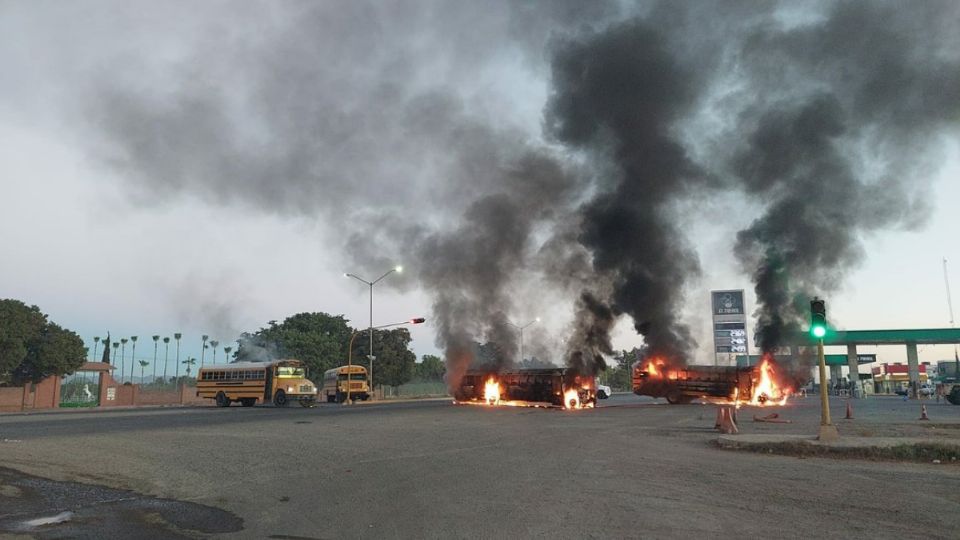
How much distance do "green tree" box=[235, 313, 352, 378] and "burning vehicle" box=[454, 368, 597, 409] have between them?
2654 centimetres

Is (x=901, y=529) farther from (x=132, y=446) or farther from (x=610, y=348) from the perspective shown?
(x=610, y=348)

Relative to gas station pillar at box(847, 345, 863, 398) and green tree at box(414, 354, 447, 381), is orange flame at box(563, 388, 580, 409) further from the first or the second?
green tree at box(414, 354, 447, 381)

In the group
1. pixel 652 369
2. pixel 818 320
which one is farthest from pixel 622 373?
pixel 818 320

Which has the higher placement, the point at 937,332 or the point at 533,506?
the point at 937,332

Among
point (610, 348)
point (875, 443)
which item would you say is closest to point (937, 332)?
point (610, 348)

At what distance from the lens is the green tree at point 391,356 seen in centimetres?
7106

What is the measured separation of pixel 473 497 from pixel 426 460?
418 centimetres

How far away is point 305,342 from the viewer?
7125cm

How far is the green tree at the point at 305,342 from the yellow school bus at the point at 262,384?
1710 cm

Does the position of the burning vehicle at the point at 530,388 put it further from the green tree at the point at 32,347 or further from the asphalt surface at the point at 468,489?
the green tree at the point at 32,347

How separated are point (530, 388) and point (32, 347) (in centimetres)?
4314

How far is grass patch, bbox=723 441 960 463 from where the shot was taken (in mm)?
12117

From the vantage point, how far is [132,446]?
14828mm

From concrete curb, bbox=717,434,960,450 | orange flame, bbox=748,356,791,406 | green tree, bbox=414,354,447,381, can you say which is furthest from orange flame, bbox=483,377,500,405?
green tree, bbox=414,354,447,381
